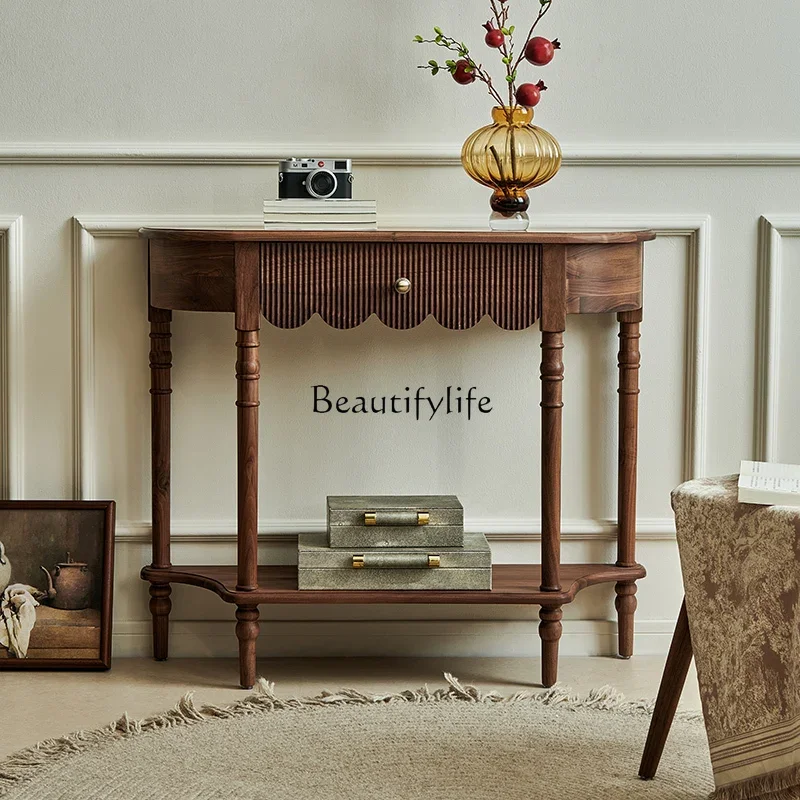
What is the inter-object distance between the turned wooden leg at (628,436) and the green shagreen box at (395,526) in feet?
1.22

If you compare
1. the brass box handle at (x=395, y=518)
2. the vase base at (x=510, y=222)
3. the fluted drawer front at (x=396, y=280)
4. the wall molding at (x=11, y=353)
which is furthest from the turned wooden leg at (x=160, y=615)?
the vase base at (x=510, y=222)

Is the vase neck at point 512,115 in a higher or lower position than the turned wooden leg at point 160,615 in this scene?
higher

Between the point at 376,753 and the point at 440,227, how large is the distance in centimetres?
105

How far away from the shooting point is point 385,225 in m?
2.22

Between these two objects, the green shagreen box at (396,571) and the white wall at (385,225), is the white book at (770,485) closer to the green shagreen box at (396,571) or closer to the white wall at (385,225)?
the green shagreen box at (396,571)

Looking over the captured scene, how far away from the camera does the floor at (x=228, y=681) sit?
75.5 inches

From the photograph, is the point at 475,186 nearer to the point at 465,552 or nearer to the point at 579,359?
the point at 579,359

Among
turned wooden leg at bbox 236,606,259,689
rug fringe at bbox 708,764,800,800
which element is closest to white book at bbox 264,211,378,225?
turned wooden leg at bbox 236,606,259,689

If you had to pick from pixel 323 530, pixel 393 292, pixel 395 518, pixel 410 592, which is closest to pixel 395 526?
pixel 395 518

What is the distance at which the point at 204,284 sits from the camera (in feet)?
6.37

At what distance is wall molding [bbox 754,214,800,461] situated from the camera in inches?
88.4

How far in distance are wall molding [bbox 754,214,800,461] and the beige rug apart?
0.68 metres

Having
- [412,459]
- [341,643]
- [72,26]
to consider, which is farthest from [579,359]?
[72,26]

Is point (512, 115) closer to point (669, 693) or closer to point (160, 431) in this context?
point (160, 431)
